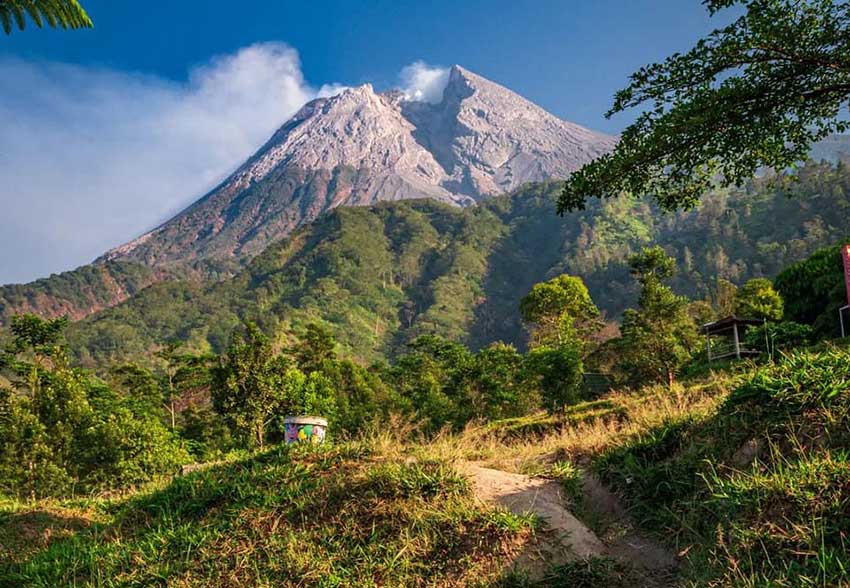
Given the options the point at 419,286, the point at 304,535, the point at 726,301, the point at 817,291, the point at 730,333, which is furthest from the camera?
the point at 419,286

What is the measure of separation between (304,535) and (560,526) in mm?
2648

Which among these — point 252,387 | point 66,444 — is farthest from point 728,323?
point 66,444

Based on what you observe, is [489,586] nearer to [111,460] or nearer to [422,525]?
[422,525]

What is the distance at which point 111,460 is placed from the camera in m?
28.9

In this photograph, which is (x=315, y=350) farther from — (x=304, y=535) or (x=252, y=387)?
(x=304, y=535)

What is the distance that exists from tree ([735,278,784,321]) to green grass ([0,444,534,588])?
128ft

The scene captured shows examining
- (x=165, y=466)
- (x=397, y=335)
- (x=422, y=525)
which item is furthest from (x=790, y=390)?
(x=397, y=335)

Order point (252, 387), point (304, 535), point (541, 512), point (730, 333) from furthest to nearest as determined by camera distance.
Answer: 1. point (730, 333)
2. point (252, 387)
3. point (541, 512)
4. point (304, 535)

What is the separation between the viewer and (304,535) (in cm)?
659

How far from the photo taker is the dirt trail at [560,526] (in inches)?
236

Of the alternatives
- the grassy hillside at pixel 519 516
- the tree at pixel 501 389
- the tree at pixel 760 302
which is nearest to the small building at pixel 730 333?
the tree at pixel 760 302

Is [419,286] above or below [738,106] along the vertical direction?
above

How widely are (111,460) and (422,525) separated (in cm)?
2715

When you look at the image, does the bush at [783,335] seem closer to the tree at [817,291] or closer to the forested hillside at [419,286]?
the tree at [817,291]
